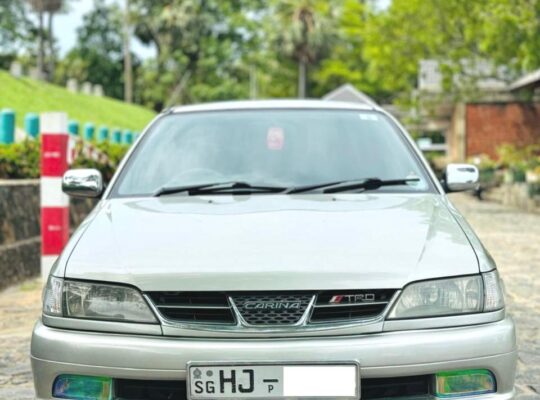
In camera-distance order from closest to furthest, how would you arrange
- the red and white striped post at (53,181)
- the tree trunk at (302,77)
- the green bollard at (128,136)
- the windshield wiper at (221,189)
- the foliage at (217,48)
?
the windshield wiper at (221,189) → the red and white striped post at (53,181) → the green bollard at (128,136) → the foliage at (217,48) → the tree trunk at (302,77)

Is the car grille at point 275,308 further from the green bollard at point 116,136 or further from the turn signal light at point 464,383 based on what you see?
the green bollard at point 116,136

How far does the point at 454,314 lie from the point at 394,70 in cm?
2519

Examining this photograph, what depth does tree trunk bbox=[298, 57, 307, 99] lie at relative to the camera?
64806mm

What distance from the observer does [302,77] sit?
6688 cm

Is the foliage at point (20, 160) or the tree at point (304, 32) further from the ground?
the tree at point (304, 32)

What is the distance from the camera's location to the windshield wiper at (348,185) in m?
4.41

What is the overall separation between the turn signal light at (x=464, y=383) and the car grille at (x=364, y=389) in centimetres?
4

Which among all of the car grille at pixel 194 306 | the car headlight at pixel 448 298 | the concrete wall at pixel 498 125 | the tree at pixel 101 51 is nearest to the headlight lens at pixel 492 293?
the car headlight at pixel 448 298

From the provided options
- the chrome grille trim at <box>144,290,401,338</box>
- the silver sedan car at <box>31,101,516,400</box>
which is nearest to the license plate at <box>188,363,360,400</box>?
the silver sedan car at <box>31,101,516,400</box>

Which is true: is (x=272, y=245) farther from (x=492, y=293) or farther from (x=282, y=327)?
(x=492, y=293)

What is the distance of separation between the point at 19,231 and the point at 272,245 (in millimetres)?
5802

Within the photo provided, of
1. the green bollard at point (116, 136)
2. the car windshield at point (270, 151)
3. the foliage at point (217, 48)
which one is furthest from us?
the foliage at point (217, 48)

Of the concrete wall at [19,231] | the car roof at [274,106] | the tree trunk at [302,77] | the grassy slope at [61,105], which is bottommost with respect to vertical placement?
the concrete wall at [19,231]

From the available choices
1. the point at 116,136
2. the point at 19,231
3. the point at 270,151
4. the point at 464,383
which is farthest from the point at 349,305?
the point at 116,136
